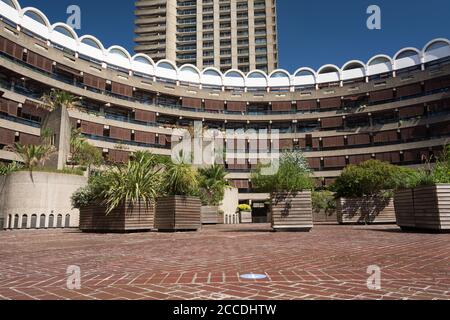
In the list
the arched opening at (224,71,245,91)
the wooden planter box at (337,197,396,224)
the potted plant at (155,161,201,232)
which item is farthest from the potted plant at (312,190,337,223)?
the arched opening at (224,71,245,91)

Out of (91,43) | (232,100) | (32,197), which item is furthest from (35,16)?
(32,197)

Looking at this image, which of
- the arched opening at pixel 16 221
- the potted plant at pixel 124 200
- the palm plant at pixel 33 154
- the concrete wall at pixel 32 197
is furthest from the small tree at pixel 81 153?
the potted plant at pixel 124 200

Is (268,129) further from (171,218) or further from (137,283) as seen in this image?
(137,283)

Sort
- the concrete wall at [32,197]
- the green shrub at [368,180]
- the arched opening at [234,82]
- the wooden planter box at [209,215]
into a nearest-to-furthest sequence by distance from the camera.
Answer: the concrete wall at [32,197], the green shrub at [368,180], the wooden planter box at [209,215], the arched opening at [234,82]

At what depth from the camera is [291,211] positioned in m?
13.5

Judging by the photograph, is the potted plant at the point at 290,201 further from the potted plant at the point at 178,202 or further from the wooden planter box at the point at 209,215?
the wooden planter box at the point at 209,215

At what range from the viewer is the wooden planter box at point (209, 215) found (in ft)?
86.1

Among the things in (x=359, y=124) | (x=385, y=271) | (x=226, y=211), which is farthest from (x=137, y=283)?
(x=359, y=124)

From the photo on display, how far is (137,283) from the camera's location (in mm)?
3568

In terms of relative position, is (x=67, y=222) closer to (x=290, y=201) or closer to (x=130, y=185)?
(x=130, y=185)

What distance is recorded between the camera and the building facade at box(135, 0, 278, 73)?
74188mm

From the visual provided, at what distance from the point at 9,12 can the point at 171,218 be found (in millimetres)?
32433

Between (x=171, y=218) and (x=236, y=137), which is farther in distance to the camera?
(x=236, y=137)

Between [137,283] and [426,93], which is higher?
[426,93]
